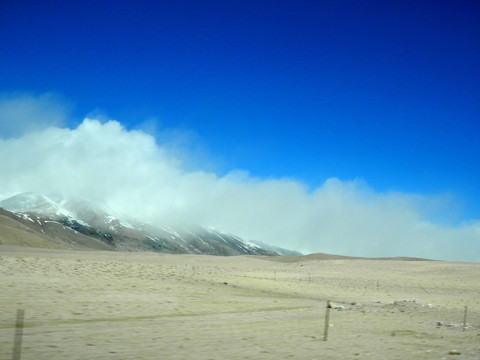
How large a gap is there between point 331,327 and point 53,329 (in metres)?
9.15

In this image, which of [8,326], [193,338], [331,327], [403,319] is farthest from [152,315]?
[403,319]

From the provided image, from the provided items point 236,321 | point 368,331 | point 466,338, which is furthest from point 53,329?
point 466,338

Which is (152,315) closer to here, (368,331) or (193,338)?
(193,338)

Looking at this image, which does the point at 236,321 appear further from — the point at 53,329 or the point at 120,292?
the point at 120,292

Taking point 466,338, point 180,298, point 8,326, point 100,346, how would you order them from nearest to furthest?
1. point 100,346
2. point 8,326
3. point 466,338
4. point 180,298

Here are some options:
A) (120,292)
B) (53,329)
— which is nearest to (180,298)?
(120,292)

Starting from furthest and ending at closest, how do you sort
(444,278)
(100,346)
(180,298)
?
(444,278) → (180,298) → (100,346)

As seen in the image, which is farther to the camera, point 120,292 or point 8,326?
point 120,292

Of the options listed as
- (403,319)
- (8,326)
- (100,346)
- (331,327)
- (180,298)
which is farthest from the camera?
(180,298)

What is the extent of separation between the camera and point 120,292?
21.3 m

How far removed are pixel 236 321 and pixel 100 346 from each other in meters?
6.20

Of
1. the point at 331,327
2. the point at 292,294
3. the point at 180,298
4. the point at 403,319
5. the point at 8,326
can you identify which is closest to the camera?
the point at 8,326

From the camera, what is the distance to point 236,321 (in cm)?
1612

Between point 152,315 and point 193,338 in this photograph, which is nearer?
point 193,338
